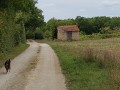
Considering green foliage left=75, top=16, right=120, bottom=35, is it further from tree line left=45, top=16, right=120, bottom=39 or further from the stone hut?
the stone hut

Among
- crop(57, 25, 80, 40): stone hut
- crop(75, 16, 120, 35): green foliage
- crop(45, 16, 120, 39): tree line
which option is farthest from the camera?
crop(75, 16, 120, 35): green foliage

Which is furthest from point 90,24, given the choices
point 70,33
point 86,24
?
point 70,33

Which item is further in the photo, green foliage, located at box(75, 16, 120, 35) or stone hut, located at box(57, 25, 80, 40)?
green foliage, located at box(75, 16, 120, 35)

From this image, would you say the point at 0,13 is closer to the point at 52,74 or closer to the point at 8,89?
the point at 52,74

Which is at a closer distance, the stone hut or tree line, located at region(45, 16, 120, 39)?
the stone hut

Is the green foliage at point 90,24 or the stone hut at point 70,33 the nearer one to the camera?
the stone hut at point 70,33

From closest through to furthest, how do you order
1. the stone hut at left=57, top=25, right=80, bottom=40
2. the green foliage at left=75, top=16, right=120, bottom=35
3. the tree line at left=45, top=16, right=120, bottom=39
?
1. the stone hut at left=57, top=25, right=80, bottom=40
2. the tree line at left=45, top=16, right=120, bottom=39
3. the green foliage at left=75, top=16, right=120, bottom=35

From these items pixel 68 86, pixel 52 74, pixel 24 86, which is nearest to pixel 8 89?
pixel 24 86

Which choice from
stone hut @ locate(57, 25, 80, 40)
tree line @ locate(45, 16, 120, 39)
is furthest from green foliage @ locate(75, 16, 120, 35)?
stone hut @ locate(57, 25, 80, 40)

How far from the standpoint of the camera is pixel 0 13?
36000mm

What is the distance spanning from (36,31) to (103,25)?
112ft

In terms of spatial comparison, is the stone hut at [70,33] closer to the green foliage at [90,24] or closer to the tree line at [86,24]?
the tree line at [86,24]

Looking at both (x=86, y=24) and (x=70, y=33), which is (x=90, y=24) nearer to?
(x=86, y=24)

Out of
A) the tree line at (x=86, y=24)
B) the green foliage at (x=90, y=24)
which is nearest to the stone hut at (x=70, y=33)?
the tree line at (x=86, y=24)
